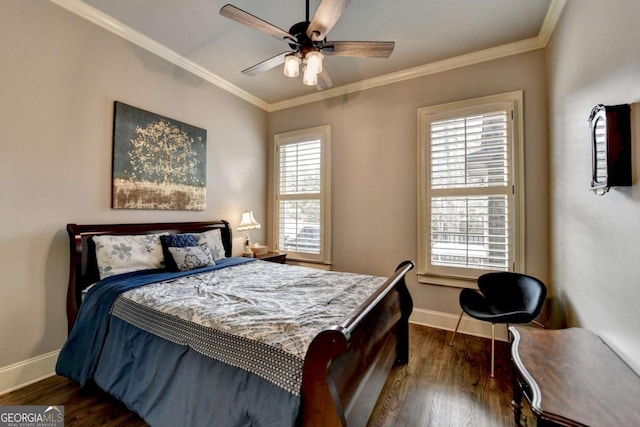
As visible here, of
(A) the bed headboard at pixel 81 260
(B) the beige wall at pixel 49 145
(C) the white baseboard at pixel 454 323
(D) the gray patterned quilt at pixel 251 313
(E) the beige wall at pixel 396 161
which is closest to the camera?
(D) the gray patterned quilt at pixel 251 313

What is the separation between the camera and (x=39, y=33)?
211 cm

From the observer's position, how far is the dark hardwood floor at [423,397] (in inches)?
66.7

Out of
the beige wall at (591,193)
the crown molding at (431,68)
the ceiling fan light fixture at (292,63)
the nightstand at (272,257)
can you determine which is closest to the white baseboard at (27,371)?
the nightstand at (272,257)

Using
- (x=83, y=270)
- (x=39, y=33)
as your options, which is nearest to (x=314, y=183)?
(x=83, y=270)

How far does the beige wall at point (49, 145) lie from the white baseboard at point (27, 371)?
5 centimetres

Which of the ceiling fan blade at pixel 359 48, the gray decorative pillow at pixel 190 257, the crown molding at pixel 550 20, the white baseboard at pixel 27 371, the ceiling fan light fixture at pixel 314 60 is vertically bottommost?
the white baseboard at pixel 27 371

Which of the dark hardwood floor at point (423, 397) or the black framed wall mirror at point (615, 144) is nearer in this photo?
the black framed wall mirror at point (615, 144)

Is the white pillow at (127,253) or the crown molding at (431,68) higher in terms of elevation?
the crown molding at (431,68)

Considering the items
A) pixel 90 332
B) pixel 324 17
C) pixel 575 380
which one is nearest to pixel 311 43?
pixel 324 17

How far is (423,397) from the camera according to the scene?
6.25 feet

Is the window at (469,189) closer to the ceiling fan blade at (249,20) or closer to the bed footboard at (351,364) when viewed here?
the bed footboard at (351,364)

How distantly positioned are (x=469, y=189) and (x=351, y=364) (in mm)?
2334

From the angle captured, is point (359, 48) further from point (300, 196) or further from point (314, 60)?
point (300, 196)

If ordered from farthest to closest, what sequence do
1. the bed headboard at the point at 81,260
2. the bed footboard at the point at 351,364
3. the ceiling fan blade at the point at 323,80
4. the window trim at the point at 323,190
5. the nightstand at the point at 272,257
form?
the window trim at the point at 323,190, the nightstand at the point at 272,257, the ceiling fan blade at the point at 323,80, the bed headboard at the point at 81,260, the bed footboard at the point at 351,364
